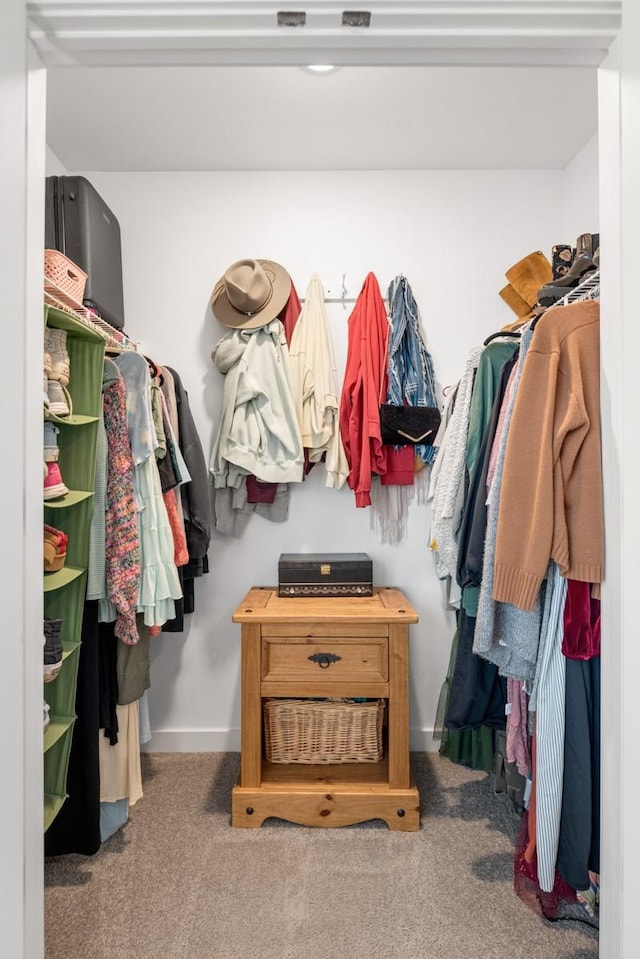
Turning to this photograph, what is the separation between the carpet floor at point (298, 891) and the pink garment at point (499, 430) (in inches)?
47.1

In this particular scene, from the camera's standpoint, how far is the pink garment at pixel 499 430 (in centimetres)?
169

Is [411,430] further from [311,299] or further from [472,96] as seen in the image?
[472,96]

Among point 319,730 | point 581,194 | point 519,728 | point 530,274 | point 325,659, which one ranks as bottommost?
point 319,730

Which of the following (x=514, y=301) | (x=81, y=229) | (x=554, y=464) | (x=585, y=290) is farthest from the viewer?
(x=514, y=301)

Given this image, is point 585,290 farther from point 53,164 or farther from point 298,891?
point 53,164

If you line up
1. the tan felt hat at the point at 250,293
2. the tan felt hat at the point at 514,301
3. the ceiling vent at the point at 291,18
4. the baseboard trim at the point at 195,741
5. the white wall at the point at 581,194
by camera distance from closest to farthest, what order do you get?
1. the ceiling vent at the point at 291,18
2. the white wall at the point at 581,194
3. the tan felt hat at the point at 250,293
4. the tan felt hat at the point at 514,301
5. the baseboard trim at the point at 195,741

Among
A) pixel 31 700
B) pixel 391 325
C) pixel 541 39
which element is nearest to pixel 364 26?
pixel 541 39

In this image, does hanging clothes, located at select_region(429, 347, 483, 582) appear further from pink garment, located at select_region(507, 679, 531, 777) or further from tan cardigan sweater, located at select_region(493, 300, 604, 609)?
tan cardigan sweater, located at select_region(493, 300, 604, 609)

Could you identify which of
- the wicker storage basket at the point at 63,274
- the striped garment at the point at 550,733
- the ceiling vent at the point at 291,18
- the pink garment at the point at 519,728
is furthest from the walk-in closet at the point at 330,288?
the wicker storage basket at the point at 63,274

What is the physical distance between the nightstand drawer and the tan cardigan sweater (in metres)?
0.81

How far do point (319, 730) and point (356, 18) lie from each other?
2096 mm

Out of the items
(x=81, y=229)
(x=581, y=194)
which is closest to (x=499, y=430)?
(x=581, y=194)

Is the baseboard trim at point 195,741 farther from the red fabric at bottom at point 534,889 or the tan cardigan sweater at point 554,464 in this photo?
the tan cardigan sweater at point 554,464

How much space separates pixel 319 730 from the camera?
221cm
